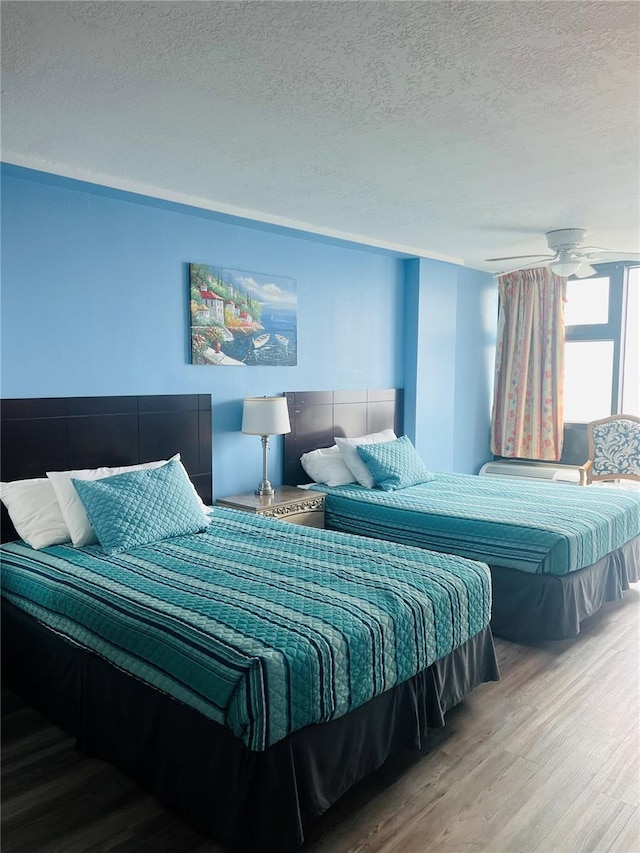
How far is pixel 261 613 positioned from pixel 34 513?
4.78ft

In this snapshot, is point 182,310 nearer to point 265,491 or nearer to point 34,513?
point 265,491

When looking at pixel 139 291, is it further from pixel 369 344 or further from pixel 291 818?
pixel 291 818

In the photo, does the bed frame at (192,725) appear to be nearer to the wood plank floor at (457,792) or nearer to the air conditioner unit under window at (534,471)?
the wood plank floor at (457,792)

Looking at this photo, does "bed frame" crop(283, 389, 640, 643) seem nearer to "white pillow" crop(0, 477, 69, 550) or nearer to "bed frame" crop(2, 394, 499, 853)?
"bed frame" crop(2, 394, 499, 853)

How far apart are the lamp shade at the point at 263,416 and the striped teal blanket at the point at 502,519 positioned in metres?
0.65

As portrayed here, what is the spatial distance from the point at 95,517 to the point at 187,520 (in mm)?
449

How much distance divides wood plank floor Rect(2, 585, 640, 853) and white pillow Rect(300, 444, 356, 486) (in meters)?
1.93

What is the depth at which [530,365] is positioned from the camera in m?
6.21

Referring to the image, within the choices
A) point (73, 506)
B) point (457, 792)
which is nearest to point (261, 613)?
point (457, 792)

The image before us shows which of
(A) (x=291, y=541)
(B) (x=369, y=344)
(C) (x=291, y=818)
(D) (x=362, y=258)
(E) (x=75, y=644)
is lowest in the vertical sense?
(C) (x=291, y=818)

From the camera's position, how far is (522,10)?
1714 millimetres

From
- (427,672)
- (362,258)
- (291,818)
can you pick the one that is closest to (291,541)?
(427,672)

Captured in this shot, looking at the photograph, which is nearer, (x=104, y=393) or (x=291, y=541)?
(x=291, y=541)

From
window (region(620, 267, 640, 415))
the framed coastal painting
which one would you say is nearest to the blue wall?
the framed coastal painting
